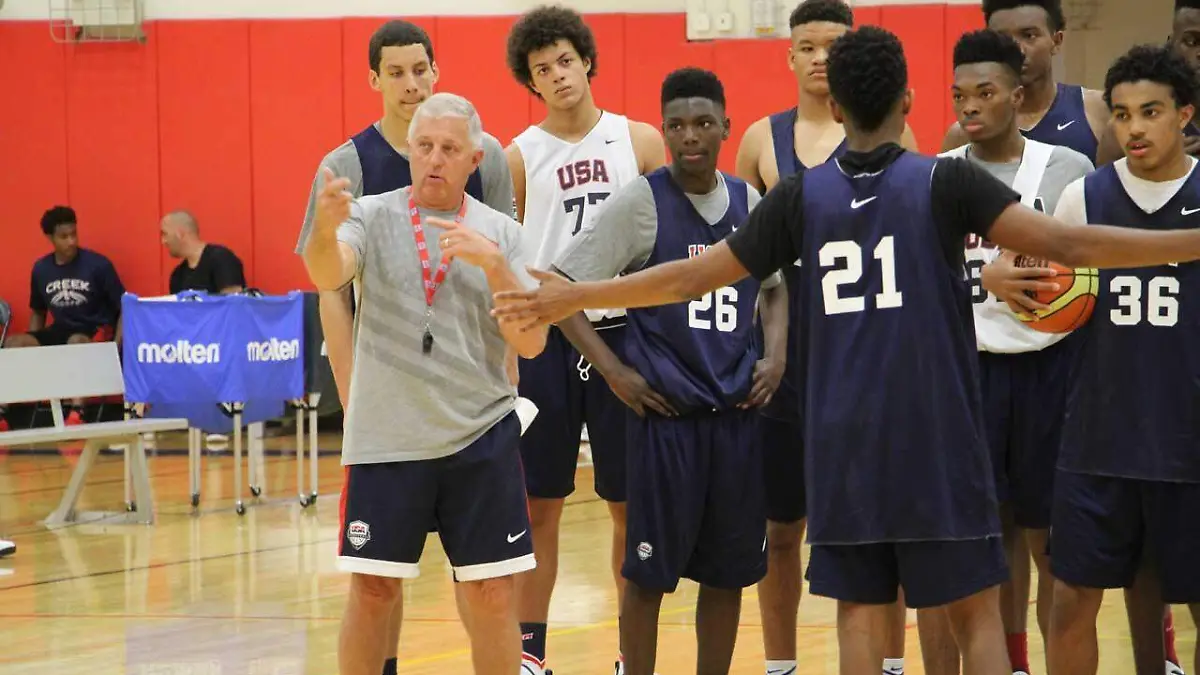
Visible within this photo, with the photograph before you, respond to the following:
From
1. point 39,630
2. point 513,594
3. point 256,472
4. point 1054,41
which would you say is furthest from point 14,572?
point 1054,41

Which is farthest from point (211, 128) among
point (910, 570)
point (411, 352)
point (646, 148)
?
point (910, 570)

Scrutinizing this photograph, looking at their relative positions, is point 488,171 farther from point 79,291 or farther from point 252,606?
point 79,291

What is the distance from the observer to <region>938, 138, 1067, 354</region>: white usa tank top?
5.14 meters

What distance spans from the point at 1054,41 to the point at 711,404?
1766mm

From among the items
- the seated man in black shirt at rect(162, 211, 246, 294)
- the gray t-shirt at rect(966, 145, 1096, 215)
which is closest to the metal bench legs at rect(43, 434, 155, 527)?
the seated man in black shirt at rect(162, 211, 246, 294)

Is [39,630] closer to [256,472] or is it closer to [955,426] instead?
[256,472]

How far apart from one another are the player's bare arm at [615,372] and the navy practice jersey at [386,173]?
0.54m

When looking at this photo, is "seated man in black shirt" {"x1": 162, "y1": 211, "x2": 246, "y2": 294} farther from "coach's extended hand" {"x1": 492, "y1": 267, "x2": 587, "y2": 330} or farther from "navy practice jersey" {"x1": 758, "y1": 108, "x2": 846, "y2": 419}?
"coach's extended hand" {"x1": 492, "y1": 267, "x2": 587, "y2": 330}

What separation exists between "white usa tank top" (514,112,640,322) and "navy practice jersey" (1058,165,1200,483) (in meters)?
1.84

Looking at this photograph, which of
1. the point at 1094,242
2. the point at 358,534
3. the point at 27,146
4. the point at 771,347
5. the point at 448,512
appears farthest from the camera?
the point at 27,146

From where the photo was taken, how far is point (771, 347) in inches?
212

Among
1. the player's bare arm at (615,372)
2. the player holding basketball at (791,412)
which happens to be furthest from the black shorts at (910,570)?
the player holding basketball at (791,412)

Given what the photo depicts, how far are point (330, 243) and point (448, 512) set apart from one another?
900 millimetres

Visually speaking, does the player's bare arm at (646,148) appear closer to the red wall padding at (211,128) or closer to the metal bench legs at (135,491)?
the metal bench legs at (135,491)
